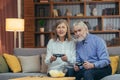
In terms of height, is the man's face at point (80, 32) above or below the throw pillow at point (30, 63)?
above

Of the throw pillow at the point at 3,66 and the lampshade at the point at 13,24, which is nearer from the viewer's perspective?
the throw pillow at the point at 3,66

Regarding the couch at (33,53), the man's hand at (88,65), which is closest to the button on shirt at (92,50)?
the man's hand at (88,65)

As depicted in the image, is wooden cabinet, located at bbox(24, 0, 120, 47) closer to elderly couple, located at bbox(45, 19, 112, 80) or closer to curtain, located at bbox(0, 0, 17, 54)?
curtain, located at bbox(0, 0, 17, 54)

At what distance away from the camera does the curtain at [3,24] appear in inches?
260

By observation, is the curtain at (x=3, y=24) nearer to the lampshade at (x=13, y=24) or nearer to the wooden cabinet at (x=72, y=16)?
the lampshade at (x=13, y=24)

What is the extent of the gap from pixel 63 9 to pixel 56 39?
3.85m

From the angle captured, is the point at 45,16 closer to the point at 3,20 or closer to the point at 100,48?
the point at 3,20

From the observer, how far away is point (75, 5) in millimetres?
8078

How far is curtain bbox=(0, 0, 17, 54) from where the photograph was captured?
660 centimetres

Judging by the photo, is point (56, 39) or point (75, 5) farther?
point (75, 5)

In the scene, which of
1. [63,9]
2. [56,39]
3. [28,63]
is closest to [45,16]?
[63,9]

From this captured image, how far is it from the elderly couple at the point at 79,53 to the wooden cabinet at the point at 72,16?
11.8ft

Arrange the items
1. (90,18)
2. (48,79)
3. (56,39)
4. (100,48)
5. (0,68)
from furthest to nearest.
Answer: (90,18)
(0,68)
(56,39)
(100,48)
(48,79)

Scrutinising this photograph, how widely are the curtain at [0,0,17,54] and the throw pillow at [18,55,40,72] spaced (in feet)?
5.48
